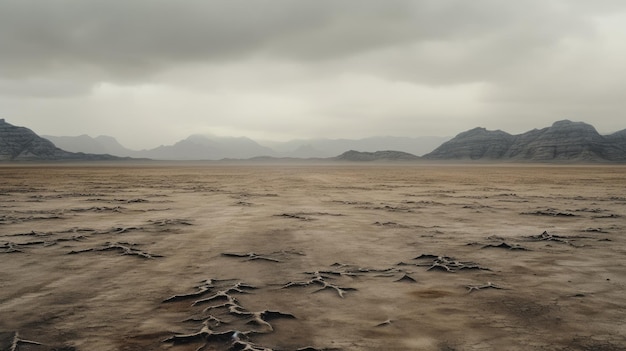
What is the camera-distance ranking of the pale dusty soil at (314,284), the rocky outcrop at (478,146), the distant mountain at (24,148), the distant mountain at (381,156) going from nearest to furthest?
the pale dusty soil at (314,284)
the distant mountain at (24,148)
the rocky outcrop at (478,146)
the distant mountain at (381,156)

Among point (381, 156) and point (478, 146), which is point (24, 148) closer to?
point (381, 156)

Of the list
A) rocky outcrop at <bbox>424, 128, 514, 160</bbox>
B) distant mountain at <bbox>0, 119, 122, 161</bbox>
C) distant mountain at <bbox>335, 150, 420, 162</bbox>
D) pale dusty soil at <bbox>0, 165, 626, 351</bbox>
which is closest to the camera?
pale dusty soil at <bbox>0, 165, 626, 351</bbox>

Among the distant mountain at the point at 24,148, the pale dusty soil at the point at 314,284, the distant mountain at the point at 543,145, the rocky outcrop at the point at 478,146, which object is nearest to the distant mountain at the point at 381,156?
the distant mountain at the point at 543,145

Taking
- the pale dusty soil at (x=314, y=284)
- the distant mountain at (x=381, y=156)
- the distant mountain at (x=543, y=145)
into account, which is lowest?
the pale dusty soil at (x=314, y=284)

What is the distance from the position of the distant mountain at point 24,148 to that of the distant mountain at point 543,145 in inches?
5867

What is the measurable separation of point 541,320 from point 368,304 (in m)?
1.89

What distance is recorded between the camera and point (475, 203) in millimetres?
17531

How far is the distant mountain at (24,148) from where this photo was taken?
471ft

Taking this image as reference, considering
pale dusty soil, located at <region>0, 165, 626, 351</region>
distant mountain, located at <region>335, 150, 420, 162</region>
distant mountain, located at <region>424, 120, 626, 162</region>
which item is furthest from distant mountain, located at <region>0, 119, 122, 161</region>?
pale dusty soil, located at <region>0, 165, 626, 351</region>

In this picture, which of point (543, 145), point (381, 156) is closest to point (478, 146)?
point (543, 145)

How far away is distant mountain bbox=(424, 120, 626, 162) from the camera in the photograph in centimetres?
13900

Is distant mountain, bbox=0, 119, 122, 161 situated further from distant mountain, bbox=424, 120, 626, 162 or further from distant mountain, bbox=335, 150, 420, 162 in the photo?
distant mountain, bbox=424, 120, 626, 162

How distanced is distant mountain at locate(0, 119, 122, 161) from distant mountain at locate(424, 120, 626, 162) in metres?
149

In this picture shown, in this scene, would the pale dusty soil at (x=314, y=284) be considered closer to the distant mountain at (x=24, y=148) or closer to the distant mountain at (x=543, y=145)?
the distant mountain at (x=543, y=145)
